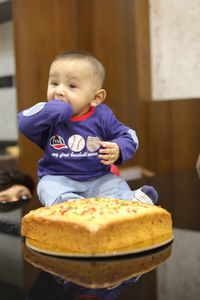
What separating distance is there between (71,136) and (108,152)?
0.29 feet

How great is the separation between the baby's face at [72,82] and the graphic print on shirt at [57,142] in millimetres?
72

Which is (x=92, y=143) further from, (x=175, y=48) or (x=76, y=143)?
(x=175, y=48)

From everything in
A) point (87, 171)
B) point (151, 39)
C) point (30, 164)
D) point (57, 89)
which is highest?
point (151, 39)

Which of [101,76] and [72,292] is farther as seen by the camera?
[101,76]

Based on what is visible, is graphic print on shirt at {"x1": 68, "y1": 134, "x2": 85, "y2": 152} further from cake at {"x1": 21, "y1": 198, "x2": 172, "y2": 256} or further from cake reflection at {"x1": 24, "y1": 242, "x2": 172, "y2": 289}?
cake reflection at {"x1": 24, "y1": 242, "x2": 172, "y2": 289}

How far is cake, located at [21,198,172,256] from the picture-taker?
61 centimetres

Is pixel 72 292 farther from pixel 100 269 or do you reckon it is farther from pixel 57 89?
→ pixel 57 89

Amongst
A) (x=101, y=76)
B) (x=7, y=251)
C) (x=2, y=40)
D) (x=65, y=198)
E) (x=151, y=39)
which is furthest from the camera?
(x=2, y=40)

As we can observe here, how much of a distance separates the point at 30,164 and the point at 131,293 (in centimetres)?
243

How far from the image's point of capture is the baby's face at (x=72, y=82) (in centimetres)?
91

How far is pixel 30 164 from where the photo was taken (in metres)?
2.84

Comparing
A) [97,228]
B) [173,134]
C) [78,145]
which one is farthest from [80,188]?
[173,134]

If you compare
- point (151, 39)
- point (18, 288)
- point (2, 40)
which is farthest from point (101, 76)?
point (2, 40)

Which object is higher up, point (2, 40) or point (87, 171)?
point (2, 40)
